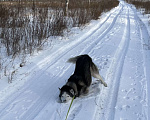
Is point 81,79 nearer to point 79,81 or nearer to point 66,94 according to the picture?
point 79,81

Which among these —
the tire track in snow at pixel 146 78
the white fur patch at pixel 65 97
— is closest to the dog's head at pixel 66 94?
the white fur patch at pixel 65 97

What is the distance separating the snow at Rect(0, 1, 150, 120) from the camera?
3080 millimetres

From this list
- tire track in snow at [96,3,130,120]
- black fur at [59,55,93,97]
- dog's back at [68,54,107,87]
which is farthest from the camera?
dog's back at [68,54,107,87]

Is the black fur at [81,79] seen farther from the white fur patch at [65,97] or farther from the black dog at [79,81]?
the white fur patch at [65,97]

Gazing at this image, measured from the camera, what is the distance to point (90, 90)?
3910mm

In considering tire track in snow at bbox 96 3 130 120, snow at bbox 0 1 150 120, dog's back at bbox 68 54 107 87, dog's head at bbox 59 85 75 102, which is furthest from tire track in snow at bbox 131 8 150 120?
dog's head at bbox 59 85 75 102

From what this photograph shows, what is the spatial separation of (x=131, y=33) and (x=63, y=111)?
7.57 metres

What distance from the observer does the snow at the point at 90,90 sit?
3.08 meters

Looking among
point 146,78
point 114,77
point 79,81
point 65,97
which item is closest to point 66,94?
point 65,97

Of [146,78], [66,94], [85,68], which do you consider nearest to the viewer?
[66,94]

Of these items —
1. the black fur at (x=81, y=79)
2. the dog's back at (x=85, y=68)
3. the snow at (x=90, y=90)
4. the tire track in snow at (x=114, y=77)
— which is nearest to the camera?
the snow at (x=90, y=90)

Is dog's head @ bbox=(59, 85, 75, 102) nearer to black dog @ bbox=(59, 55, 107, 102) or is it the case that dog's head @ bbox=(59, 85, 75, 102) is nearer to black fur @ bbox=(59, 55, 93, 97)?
black dog @ bbox=(59, 55, 107, 102)

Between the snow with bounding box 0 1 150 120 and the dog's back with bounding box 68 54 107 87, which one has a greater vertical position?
the dog's back with bounding box 68 54 107 87

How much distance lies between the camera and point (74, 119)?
293cm
